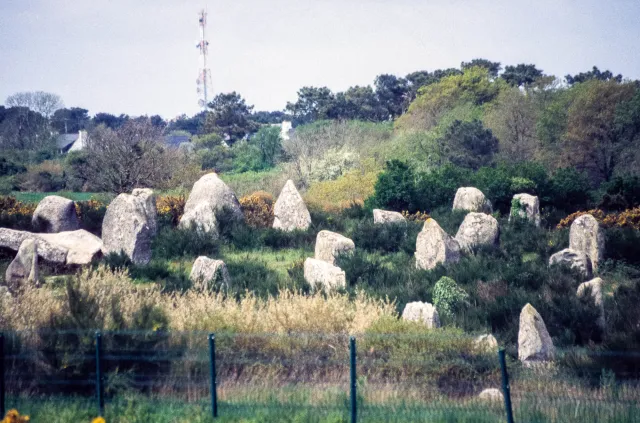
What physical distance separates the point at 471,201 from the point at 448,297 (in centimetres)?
1248

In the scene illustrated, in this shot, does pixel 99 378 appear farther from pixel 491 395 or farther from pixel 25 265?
pixel 25 265

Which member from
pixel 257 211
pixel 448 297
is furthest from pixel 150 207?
pixel 448 297

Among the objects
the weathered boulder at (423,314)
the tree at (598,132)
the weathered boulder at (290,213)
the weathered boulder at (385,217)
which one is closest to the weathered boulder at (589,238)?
the weathered boulder at (385,217)

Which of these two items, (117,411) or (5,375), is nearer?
(117,411)

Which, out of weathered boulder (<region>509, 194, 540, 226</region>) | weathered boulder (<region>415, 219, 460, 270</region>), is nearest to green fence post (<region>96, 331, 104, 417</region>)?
weathered boulder (<region>415, 219, 460, 270</region>)

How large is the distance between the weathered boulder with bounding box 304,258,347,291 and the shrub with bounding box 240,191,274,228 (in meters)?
8.70

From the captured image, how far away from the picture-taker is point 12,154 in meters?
53.5

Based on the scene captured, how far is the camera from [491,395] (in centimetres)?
793

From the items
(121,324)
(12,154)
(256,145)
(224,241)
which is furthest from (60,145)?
(121,324)

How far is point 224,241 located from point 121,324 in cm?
1124

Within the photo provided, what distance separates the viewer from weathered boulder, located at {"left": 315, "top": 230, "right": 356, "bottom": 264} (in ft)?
56.3

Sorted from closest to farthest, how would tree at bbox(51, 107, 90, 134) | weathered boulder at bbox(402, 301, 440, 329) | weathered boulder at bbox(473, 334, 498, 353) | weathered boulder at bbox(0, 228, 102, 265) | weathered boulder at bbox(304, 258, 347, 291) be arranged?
weathered boulder at bbox(473, 334, 498, 353) → weathered boulder at bbox(402, 301, 440, 329) → weathered boulder at bbox(304, 258, 347, 291) → weathered boulder at bbox(0, 228, 102, 265) → tree at bbox(51, 107, 90, 134)

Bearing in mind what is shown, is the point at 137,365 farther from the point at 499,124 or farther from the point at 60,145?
the point at 60,145

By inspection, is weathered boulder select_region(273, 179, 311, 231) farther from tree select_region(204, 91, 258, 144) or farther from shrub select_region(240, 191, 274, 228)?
tree select_region(204, 91, 258, 144)
